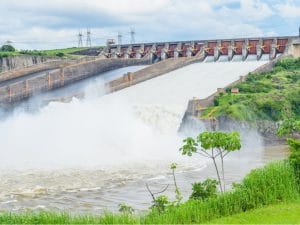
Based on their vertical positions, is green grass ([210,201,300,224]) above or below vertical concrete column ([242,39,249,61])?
below

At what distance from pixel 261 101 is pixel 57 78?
17737mm

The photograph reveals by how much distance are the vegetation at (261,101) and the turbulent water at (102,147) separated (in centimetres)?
191

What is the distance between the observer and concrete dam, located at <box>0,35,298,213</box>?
18.4m

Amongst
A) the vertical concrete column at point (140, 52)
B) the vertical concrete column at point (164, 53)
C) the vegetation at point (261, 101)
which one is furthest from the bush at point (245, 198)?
the vertical concrete column at point (140, 52)

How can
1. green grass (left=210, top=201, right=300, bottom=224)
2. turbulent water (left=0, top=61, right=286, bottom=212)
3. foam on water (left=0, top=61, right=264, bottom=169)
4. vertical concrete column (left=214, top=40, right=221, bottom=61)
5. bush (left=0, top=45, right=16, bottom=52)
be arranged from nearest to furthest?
1. green grass (left=210, top=201, right=300, bottom=224)
2. turbulent water (left=0, top=61, right=286, bottom=212)
3. foam on water (left=0, top=61, right=264, bottom=169)
4. vertical concrete column (left=214, top=40, right=221, bottom=61)
5. bush (left=0, top=45, right=16, bottom=52)

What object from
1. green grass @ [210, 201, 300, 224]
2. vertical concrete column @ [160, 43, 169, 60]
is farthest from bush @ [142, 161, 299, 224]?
vertical concrete column @ [160, 43, 169, 60]

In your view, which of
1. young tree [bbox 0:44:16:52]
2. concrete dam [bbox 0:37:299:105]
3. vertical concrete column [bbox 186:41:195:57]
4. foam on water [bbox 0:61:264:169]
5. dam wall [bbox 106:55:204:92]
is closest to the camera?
foam on water [bbox 0:61:264:169]

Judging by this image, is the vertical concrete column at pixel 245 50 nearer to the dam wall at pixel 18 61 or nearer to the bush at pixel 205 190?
the dam wall at pixel 18 61

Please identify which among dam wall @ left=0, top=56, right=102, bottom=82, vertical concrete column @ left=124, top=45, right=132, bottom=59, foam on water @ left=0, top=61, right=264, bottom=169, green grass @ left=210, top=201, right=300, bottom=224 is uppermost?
vertical concrete column @ left=124, top=45, right=132, bottom=59

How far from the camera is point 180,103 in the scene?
3641cm

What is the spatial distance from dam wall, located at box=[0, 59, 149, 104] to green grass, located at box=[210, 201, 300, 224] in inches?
1218

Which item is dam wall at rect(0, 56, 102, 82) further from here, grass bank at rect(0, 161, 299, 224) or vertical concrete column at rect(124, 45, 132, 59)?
grass bank at rect(0, 161, 299, 224)

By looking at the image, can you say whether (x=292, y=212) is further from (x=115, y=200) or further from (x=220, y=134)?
(x=115, y=200)

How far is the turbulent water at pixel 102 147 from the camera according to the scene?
17906mm
